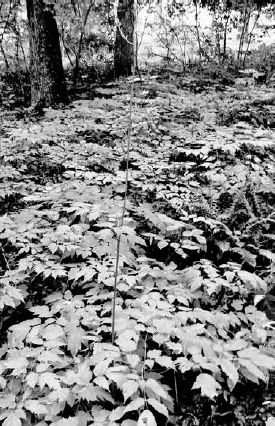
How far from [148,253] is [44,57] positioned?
5.72 m

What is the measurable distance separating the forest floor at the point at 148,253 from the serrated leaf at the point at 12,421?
3cm

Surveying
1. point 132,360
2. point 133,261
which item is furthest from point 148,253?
point 132,360

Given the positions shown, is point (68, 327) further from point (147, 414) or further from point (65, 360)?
point (147, 414)

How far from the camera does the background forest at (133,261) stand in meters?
1.78

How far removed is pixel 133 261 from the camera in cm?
268

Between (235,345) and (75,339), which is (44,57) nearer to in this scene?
(75,339)

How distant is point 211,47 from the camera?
12.8 m

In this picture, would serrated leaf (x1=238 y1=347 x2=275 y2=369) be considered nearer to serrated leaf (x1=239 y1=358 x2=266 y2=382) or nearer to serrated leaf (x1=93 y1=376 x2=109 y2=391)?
serrated leaf (x1=239 y1=358 x2=266 y2=382)

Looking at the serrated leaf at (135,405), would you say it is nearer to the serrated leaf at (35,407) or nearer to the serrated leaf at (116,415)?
the serrated leaf at (116,415)

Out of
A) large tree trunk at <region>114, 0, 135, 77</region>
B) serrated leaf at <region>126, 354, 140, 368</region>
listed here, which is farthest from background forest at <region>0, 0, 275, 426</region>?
large tree trunk at <region>114, 0, 135, 77</region>

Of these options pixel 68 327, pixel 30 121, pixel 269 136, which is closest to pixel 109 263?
pixel 68 327

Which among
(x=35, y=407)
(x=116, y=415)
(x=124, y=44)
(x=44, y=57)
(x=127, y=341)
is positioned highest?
(x=124, y=44)

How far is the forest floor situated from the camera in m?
1.90

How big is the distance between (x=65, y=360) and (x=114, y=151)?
349cm
